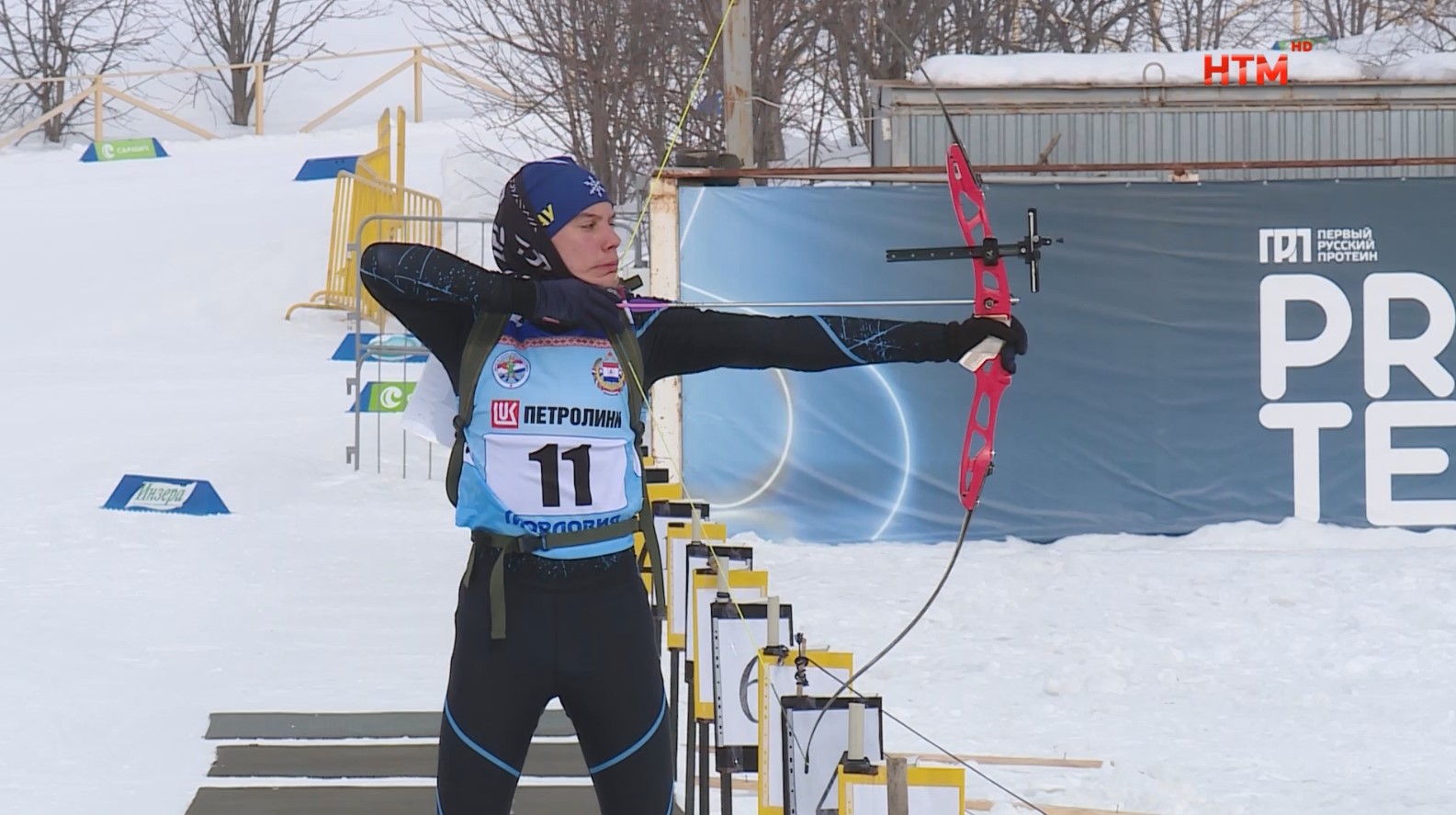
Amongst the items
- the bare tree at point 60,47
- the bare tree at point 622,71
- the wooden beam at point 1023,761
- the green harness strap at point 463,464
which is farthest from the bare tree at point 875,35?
the bare tree at point 60,47

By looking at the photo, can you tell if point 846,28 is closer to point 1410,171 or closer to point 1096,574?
point 1410,171

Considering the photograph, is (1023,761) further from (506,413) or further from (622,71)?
(622,71)

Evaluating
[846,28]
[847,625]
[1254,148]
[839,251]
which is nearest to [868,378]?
[839,251]

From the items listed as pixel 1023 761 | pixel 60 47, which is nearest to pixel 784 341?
pixel 1023 761

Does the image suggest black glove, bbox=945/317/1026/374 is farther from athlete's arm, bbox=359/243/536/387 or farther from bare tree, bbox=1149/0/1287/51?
bare tree, bbox=1149/0/1287/51

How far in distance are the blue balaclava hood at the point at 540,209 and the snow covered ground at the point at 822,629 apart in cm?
229

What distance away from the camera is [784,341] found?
3.25 m

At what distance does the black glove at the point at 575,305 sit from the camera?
10.2 ft

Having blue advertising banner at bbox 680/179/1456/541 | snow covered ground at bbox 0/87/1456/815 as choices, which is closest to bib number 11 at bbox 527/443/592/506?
snow covered ground at bbox 0/87/1456/815

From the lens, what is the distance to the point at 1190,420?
977 centimetres

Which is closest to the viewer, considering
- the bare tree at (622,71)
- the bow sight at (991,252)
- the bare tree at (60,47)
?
the bow sight at (991,252)

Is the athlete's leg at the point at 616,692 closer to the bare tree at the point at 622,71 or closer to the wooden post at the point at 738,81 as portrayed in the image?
the wooden post at the point at 738,81

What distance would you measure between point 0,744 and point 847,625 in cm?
340

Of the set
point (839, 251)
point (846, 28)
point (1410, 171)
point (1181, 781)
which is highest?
point (846, 28)
